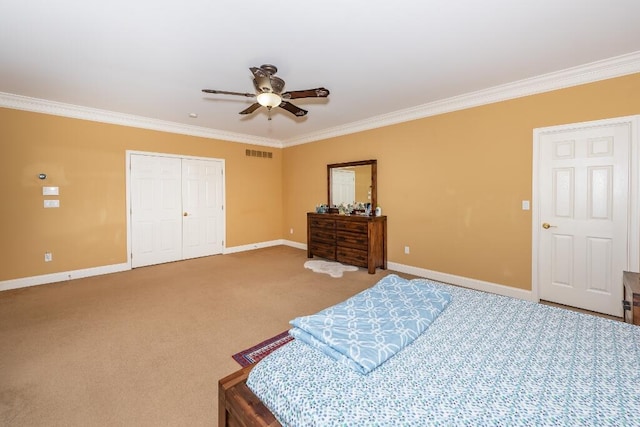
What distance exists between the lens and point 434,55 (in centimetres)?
283

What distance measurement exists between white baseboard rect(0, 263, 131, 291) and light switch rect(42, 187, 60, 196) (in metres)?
1.24

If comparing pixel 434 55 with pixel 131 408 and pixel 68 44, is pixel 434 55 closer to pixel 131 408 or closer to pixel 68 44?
pixel 68 44

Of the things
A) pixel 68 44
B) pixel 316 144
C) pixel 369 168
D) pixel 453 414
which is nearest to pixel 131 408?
pixel 453 414

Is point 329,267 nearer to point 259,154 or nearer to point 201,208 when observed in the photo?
point 201,208

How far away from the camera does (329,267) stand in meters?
5.08

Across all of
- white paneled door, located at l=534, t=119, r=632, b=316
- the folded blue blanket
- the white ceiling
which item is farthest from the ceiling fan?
white paneled door, located at l=534, t=119, r=632, b=316

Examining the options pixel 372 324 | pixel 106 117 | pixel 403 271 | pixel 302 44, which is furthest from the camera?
pixel 403 271

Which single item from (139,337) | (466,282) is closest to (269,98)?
(139,337)

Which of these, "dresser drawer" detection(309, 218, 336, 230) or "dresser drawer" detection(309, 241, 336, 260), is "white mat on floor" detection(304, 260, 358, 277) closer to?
"dresser drawer" detection(309, 241, 336, 260)

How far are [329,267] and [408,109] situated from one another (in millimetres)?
3046

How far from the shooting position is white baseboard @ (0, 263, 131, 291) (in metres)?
3.99

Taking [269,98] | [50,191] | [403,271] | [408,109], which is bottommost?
[403,271]

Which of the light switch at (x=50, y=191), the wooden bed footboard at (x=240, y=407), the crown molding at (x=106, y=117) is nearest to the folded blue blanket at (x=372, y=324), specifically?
the wooden bed footboard at (x=240, y=407)

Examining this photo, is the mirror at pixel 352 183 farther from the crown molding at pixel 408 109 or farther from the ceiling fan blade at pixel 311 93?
the ceiling fan blade at pixel 311 93
